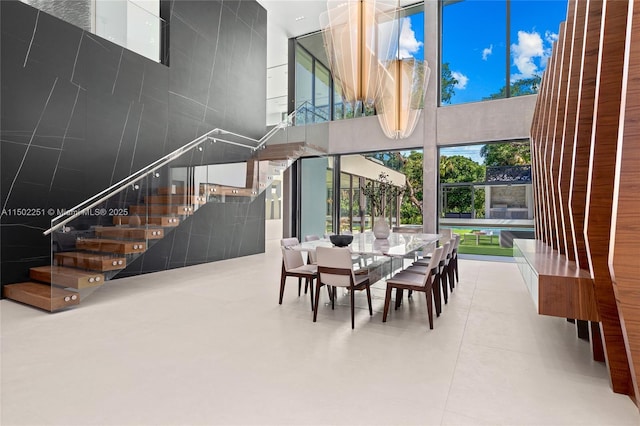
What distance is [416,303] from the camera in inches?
176

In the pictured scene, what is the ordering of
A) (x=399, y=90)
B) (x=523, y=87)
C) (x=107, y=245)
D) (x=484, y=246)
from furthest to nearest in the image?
(x=484, y=246), (x=523, y=87), (x=399, y=90), (x=107, y=245)

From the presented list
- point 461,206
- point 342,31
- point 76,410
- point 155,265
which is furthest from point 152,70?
point 461,206

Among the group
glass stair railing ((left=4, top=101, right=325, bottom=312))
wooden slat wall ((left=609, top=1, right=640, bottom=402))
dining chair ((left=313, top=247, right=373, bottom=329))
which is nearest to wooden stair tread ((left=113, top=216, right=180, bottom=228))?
glass stair railing ((left=4, top=101, right=325, bottom=312))

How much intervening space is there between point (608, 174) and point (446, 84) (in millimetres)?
6911

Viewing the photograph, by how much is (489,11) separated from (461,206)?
4602mm

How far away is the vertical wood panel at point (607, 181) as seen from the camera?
2195 millimetres

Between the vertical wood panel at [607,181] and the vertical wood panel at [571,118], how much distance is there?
798 mm

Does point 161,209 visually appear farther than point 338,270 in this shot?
Yes

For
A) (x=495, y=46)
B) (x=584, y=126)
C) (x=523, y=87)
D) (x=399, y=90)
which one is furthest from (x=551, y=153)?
(x=495, y=46)

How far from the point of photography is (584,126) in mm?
2725

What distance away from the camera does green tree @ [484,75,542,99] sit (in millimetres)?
7516

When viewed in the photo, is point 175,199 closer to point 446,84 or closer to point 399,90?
point 399,90

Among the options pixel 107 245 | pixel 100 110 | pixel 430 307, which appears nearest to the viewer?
pixel 430 307

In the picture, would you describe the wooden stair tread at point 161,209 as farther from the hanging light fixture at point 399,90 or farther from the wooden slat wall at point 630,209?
the wooden slat wall at point 630,209
